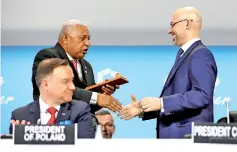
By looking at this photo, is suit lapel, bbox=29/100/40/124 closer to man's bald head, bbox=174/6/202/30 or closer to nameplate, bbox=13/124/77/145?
nameplate, bbox=13/124/77/145

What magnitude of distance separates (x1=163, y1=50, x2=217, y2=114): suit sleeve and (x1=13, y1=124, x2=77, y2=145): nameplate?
111 centimetres

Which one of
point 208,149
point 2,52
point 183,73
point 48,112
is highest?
point 2,52

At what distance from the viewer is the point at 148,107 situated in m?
3.69

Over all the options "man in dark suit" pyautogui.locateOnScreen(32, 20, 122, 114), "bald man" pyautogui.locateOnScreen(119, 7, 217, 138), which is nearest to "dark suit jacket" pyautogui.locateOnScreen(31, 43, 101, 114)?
"man in dark suit" pyautogui.locateOnScreen(32, 20, 122, 114)

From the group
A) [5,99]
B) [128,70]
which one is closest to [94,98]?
[128,70]

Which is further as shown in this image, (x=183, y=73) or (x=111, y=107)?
(x=111, y=107)

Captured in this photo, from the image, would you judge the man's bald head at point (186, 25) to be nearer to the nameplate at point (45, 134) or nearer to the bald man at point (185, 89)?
the bald man at point (185, 89)

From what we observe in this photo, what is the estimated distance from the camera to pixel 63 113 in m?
3.50

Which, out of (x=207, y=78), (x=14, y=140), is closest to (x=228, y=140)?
(x=14, y=140)

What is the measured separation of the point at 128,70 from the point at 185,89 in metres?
2.11

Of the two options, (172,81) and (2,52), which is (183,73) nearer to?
(172,81)

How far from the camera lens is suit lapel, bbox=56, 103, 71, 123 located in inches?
137

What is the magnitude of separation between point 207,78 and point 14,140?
1364mm

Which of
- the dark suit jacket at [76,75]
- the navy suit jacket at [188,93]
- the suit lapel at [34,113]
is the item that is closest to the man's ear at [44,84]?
the suit lapel at [34,113]
